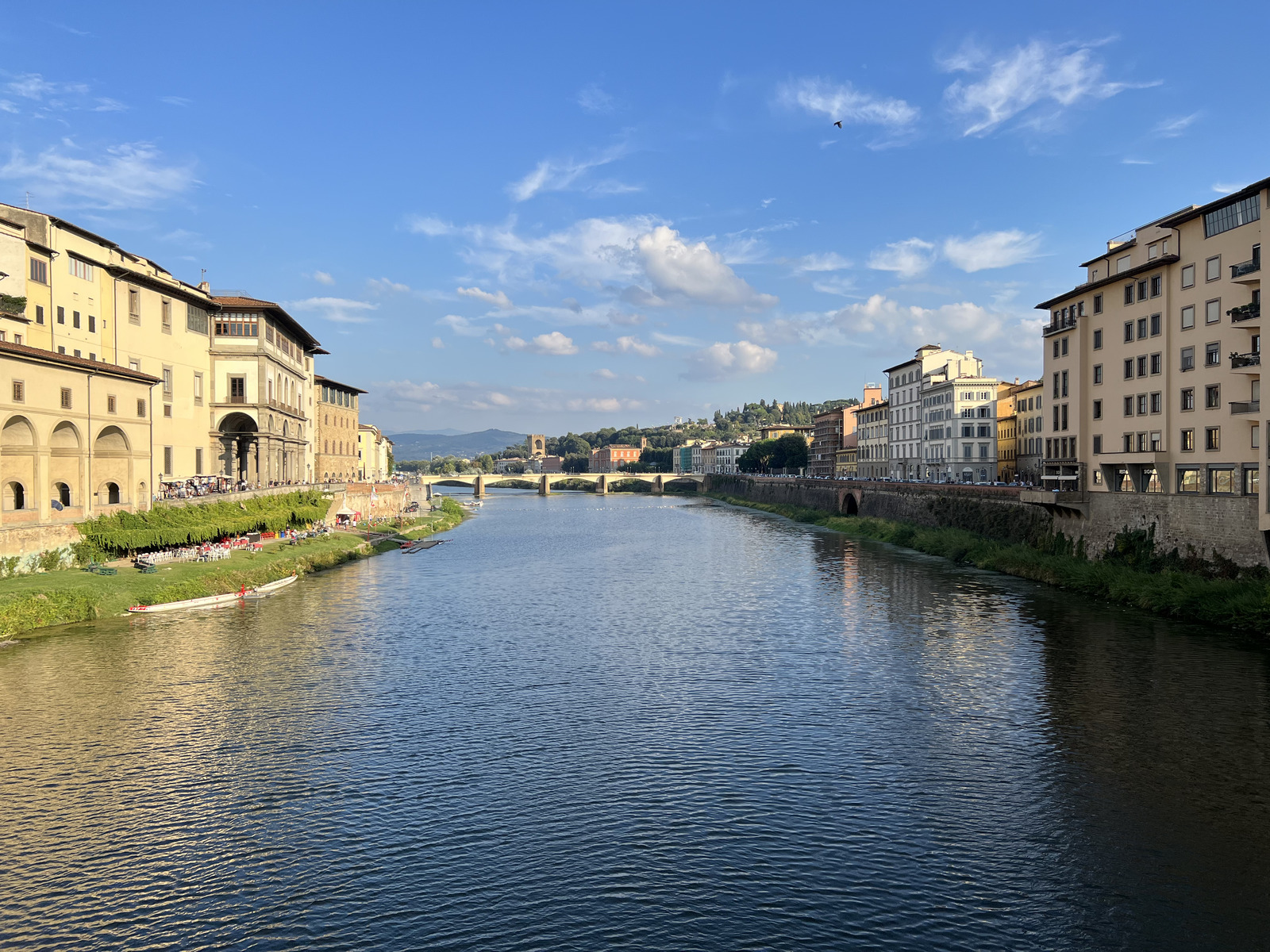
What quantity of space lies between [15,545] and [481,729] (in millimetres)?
29667

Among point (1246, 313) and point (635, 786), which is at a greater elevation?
point (1246, 313)

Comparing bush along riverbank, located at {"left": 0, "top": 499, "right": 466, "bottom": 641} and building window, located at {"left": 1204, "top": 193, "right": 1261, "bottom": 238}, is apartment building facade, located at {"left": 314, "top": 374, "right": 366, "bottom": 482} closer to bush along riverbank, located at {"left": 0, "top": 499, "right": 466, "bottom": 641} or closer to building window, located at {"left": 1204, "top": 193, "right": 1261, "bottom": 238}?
bush along riverbank, located at {"left": 0, "top": 499, "right": 466, "bottom": 641}

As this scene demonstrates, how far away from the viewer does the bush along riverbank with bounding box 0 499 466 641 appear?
37.2 metres

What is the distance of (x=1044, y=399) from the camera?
61.8 meters

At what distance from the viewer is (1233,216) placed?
135 ft

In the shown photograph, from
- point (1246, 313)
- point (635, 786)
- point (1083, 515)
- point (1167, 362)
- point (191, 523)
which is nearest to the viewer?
point (635, 786)

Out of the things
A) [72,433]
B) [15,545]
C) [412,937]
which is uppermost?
[72,433]

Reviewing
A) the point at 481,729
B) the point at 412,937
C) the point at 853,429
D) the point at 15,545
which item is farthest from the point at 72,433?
the point at 853,429

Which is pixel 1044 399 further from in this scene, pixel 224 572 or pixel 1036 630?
pixel 224 572

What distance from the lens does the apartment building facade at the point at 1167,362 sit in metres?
40.6

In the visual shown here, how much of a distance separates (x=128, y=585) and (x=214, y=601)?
13.4 feet

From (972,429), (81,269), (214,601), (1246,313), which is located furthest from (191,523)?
(972,429)

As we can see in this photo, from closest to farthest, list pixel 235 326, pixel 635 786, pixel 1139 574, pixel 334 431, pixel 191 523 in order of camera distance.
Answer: pixel 635 786 < pixel 1139 574 < pixel 191 523 < pixel 235 326 < pixel 334 431

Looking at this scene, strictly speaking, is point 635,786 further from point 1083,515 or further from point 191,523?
point 191,523
